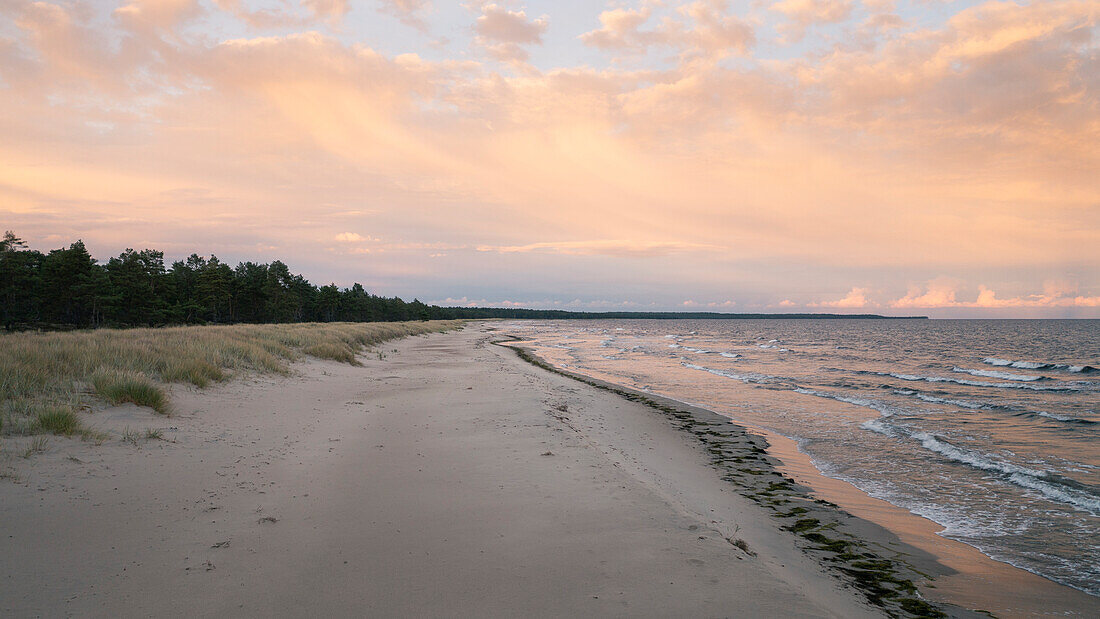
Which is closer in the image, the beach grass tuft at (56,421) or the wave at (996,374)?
the beach grass tuft at (56,421)

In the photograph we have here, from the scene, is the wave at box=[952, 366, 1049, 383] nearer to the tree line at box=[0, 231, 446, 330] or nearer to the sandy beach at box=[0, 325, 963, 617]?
the sandy beach at box=[0, 325, 963, 617]

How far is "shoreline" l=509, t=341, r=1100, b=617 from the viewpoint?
5.43m

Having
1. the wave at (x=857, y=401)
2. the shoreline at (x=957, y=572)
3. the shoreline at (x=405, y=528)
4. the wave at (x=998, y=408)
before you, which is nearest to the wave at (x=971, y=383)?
the wave at (x=998, y=408)

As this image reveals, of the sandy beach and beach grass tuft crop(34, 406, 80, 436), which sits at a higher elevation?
beach grass tuft crop(34, 406, 80, 436)

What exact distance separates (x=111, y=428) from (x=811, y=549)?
10.2 meters

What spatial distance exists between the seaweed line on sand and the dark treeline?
55818 millimetres

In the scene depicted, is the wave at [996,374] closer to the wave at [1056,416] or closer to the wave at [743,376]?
the wave at [1056,416]

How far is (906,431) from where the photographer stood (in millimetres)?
14023

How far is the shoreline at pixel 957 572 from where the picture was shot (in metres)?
5.43

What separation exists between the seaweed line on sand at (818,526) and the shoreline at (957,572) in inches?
9.8

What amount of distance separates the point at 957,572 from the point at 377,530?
277 inches

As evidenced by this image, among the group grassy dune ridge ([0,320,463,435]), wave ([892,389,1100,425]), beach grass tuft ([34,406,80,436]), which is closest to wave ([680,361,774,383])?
wave ([892,389,1100,425])

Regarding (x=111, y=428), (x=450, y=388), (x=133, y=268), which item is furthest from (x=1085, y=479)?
(x=133, y=268)

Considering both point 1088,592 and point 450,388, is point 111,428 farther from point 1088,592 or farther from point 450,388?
point 1088,592
